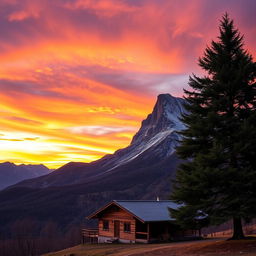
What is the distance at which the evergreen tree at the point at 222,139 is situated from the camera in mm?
22969

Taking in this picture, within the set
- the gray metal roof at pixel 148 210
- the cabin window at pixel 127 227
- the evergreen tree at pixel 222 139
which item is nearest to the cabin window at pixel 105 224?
the cabin window at pixel 127 227

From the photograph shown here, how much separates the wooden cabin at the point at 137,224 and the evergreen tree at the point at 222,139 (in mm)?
13536

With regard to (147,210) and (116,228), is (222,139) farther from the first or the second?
(116,228)

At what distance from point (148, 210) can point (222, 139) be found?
20134 mm

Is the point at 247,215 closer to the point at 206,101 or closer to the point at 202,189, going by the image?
the point at 202,189

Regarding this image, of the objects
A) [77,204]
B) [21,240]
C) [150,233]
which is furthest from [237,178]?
[77,204]

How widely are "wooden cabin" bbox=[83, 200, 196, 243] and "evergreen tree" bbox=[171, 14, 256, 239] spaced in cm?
1354

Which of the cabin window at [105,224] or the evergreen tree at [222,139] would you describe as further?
the cabin window at [105,224]

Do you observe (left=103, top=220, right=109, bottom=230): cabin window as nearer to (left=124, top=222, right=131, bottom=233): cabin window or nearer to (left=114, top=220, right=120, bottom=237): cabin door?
(left=114, top=220, right=120, bottom=237): cabin door

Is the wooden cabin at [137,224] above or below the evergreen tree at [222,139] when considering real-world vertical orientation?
below

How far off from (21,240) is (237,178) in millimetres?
114632

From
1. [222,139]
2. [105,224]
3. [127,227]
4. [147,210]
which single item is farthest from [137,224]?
[222,139]

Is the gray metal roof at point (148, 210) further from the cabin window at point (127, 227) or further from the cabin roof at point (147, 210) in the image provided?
the cabin window at point (127, 227)

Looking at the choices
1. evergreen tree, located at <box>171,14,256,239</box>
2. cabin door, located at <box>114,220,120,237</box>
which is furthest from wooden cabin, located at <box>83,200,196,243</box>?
evergreen tree, located at <box>171,14,256,239</box>
